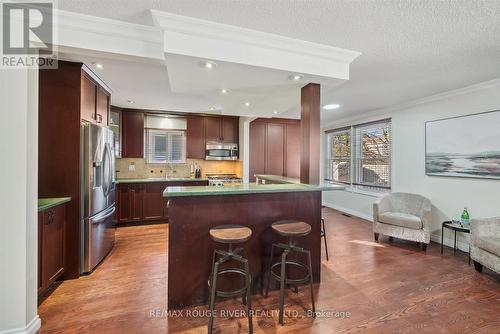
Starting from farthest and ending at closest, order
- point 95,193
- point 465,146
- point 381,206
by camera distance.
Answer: point 381,206, point 465,146, point 95,193

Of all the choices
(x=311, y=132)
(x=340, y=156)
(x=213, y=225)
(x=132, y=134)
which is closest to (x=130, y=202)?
(x=132, y=134)

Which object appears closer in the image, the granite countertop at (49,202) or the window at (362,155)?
the granite countertop at (49,202)

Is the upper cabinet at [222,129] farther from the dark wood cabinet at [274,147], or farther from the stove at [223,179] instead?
the stove at [223,179]

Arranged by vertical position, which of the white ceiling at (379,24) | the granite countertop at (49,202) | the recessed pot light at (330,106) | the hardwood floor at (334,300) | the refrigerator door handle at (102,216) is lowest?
the hardwood floor at (334,300)

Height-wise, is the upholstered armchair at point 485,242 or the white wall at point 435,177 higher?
the white wall at point 435,177

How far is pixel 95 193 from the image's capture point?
8.92ft

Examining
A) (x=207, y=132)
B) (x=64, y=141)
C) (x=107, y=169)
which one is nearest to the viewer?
(x=64, y=141)

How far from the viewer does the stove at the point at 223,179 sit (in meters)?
4.88

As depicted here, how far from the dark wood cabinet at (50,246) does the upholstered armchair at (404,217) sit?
4323mm

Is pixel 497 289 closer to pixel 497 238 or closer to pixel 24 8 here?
pixel 497 238

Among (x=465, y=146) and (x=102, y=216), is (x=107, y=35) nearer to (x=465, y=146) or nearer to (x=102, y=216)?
→ (x=102, y=216)

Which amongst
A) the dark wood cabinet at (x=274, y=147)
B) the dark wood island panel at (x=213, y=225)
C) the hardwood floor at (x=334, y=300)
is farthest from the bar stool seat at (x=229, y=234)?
the dark wood cabinet at (x=274, y=147)

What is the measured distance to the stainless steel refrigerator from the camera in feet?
8.43

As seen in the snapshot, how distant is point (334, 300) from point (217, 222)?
4.43 ft
